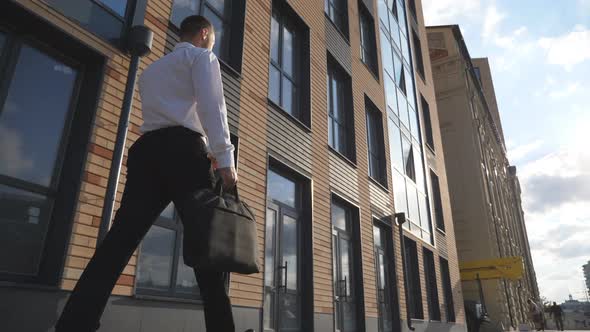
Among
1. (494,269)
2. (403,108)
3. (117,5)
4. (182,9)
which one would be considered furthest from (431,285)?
(117,5)

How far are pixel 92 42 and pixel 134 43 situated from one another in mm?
374

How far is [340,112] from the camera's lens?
995 cm

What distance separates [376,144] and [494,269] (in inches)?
488

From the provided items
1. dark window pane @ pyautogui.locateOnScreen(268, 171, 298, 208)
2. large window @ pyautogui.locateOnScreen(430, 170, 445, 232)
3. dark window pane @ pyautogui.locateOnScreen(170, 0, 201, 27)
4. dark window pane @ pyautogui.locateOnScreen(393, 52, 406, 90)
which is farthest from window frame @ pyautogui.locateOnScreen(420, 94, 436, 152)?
dark window pane @ pyautogui.locateOnScreen(170, 0, 201, 27)

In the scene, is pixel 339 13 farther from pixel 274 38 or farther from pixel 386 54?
pixel 274 38

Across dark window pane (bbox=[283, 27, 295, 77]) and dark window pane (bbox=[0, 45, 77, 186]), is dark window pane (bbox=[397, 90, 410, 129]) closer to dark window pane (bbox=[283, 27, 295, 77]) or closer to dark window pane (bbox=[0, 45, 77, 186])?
dark window pane (bbox=[283, 27, 295, 77])

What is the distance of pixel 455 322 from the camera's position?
14.6 m

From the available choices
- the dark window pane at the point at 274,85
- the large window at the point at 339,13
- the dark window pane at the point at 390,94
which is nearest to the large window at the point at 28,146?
the dark window pane at the point at 274,85

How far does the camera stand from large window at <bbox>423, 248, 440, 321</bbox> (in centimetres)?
1323

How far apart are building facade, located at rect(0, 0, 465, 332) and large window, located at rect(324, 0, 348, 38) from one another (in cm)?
4

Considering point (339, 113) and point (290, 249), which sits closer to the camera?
point (290, 249)

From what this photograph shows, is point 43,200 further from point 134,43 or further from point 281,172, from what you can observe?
point 281,172

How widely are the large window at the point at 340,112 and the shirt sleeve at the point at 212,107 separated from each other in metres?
6.68

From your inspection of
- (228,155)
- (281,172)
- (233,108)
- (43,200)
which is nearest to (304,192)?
(281,172)
